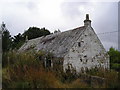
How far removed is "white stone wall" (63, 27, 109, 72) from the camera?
1909 cm

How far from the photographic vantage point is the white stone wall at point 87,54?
1909 centimetres

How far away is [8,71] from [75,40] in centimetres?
961

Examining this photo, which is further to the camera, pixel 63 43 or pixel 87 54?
pixel 63 43

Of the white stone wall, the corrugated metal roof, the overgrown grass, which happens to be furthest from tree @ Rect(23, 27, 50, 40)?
the overgrown grass

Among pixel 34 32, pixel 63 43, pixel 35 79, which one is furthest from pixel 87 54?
pixel 34 32

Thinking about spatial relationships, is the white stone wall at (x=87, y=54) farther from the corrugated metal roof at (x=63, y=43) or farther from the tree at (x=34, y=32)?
the tree at (x=34, y=32)

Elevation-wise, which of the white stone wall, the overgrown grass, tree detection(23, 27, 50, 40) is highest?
tree detection(23, 27, 50, 40)

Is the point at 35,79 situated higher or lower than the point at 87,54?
lower

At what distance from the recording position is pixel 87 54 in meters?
20.1

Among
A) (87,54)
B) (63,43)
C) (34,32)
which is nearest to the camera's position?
(87,54)

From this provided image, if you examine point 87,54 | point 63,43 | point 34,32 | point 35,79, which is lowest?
point 35,79

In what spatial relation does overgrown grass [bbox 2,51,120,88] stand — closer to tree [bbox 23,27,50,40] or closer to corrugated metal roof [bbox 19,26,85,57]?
corrugated metal roof [bbox 19,26,85,57]

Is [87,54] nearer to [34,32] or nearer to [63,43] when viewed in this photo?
[63,43]

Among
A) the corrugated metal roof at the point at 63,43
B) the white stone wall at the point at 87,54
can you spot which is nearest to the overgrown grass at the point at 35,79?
the white stone wall at the point at 87,54
